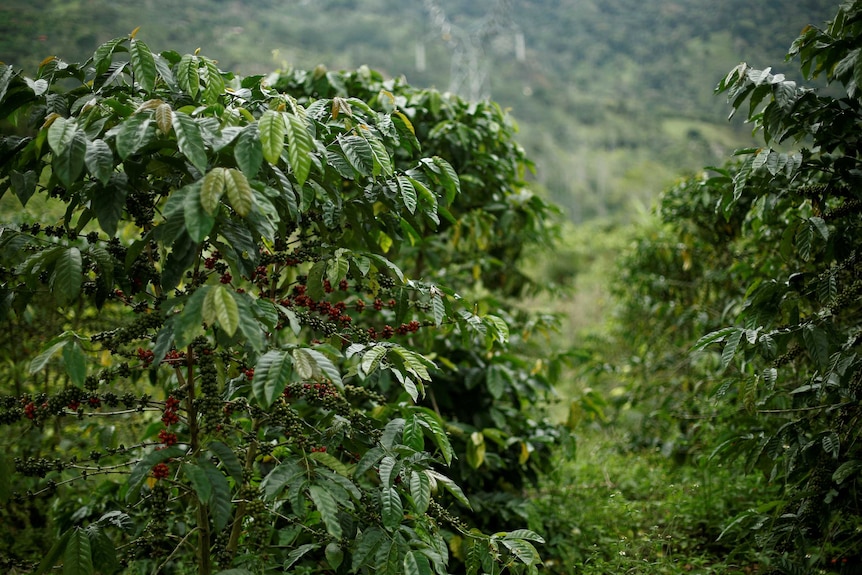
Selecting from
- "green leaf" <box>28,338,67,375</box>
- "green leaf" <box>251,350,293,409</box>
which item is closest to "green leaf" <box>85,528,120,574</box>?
"green leaf" <box>28,338,67,375</box>

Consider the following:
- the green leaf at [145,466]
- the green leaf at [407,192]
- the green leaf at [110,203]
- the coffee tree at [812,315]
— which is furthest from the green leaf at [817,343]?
the green leaf at [110,203]

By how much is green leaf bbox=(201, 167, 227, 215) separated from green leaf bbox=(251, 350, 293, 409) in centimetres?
28

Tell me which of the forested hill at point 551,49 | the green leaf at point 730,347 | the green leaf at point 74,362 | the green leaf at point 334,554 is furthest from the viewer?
the forested hill at point 551,49

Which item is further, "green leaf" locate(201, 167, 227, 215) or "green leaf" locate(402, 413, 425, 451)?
"green leaf" locate(402, 413, 425, 451)

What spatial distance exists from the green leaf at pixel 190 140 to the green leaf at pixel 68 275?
1.08 ft

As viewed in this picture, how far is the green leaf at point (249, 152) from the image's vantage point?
1.01 meters

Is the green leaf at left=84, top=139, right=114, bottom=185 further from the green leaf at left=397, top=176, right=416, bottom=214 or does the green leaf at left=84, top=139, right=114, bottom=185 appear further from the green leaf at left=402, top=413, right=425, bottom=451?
the green leaf at left=402, top=413, right=425, bottom=451

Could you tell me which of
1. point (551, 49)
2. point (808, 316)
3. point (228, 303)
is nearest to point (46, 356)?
point (228, 303)

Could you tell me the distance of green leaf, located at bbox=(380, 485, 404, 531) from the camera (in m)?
1.17

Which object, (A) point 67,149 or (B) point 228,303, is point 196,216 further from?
(A) point 67,149

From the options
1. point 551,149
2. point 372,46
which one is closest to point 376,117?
point 372,46

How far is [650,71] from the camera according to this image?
15484mm

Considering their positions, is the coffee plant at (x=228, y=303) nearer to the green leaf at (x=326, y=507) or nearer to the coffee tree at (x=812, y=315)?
the green leaf at (x=326, y=507)

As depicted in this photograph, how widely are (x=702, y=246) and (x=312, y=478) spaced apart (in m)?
3.13
